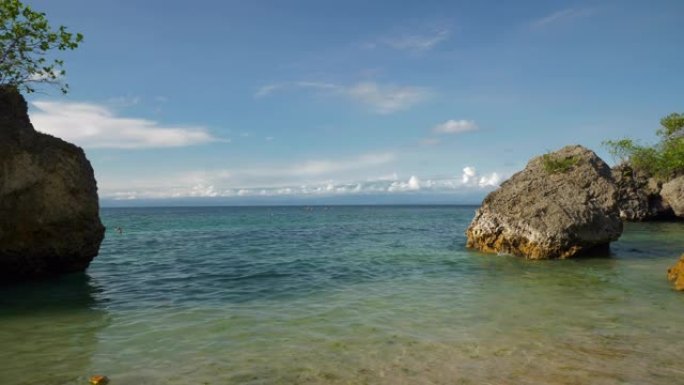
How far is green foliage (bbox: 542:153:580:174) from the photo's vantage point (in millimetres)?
26375

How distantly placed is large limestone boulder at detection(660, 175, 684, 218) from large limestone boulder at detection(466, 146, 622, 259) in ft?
80.7

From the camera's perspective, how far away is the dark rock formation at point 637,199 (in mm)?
45250

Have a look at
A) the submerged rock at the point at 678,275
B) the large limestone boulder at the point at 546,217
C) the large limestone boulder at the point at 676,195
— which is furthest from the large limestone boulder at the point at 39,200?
the large limestone boulder at the point at 676,195

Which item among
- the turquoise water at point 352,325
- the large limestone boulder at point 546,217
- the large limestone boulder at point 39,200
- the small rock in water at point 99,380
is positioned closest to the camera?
the small rock in water at point 99,380

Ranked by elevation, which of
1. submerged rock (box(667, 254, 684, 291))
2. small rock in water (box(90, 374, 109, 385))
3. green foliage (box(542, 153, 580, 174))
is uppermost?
green foliage (box(542, 153, 580, 174))

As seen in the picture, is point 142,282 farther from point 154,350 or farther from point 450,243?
point 450,243

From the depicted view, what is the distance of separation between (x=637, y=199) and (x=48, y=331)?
5021cm

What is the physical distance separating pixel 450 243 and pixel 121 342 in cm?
2291

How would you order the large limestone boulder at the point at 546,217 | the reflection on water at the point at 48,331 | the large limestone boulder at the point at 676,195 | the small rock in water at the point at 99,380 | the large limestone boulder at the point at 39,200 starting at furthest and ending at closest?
the large limestone boulder at the point at 676,195 → the large limestone boulder at the point at 546,217 → the large limestone boulder at the point at 39,200 → the reflection on water at the point at 48,331 → the small rock in water at the point at 99,380

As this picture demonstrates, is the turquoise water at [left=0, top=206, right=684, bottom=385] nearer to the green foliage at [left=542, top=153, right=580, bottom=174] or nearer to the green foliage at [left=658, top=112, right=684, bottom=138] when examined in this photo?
the green foliage at [left=542, top=153, right=580, bottom=174]

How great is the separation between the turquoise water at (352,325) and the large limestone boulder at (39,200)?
1185 mm

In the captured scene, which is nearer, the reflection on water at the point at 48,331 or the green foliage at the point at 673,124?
the reflection on water at the point at 48,331

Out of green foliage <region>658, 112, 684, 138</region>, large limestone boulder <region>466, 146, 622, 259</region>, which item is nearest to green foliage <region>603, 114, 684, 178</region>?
green foliage <region>658, 112, 684, 138</region>

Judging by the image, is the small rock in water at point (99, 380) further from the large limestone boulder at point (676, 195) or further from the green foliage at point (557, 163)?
the large limestone boulder at point (676, 195)
